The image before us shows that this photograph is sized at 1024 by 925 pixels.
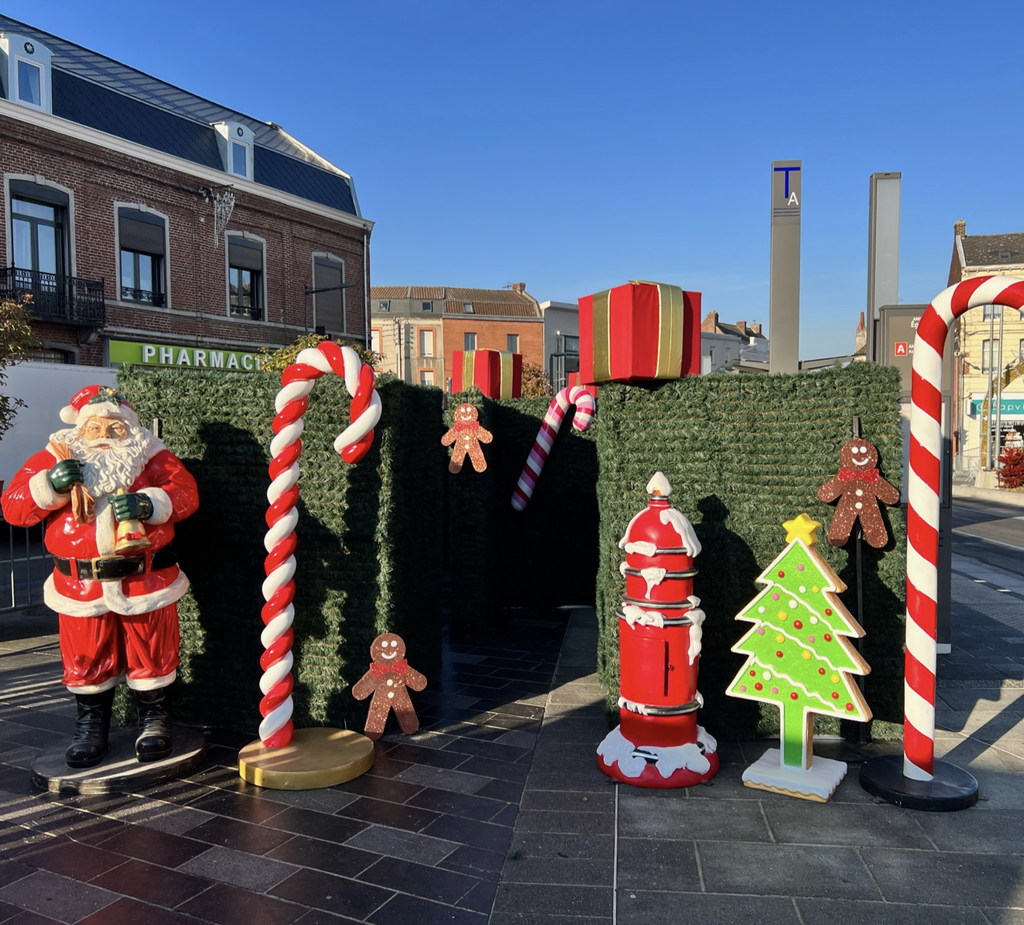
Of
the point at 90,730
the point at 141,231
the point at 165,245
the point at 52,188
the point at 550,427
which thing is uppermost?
the point at 52,188

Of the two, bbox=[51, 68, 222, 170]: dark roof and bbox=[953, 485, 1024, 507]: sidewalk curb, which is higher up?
bbox=[51, 68, 222, 170]: dark roof

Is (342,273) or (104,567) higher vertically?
(342,273)

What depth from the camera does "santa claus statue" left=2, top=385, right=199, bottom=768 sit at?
4461mm

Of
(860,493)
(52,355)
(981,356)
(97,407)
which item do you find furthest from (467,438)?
(981,356)

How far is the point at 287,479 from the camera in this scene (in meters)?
4.69

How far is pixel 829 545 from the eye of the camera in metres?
4.97

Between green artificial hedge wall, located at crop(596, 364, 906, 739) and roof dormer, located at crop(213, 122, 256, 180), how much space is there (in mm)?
20158

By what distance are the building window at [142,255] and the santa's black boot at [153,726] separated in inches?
667

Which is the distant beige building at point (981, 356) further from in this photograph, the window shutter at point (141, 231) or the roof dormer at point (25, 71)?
the roof dormer at point (25, 71)

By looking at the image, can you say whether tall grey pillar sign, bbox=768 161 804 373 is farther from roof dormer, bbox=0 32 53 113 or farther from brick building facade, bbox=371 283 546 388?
brick building facade, bbox=371 283 546 388

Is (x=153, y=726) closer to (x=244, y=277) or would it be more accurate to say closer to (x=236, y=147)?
(x=244, y=277)

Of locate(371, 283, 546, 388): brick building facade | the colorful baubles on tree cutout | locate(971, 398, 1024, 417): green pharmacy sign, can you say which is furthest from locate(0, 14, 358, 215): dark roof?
locate(971, 398, 1024, 417): green pharmacy sign

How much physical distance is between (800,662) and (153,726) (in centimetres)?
387

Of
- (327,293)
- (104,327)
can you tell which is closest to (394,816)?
(104,327)
